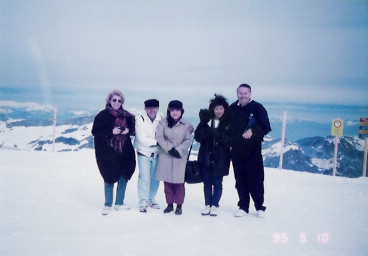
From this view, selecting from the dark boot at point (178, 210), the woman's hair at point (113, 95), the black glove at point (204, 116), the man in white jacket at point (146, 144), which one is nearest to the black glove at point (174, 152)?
the man in white jacket at point (146, 144)

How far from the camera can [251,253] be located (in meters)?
2.07

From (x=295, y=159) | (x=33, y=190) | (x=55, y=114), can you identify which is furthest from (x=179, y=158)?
(x=55, y=114)

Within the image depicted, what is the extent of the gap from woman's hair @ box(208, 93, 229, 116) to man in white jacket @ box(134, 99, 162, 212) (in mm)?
479

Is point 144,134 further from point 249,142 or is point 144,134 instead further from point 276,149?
point 276,149

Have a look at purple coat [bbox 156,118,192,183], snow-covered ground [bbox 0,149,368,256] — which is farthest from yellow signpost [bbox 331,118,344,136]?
purple coat [bbox 156,118,192,183]

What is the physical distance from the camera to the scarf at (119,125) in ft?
9.44

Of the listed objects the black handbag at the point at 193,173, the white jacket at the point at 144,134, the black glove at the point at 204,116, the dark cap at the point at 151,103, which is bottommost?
the black handbag at the point at 193,173

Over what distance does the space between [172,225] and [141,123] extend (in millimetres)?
911

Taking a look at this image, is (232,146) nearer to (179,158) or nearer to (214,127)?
(214,127)

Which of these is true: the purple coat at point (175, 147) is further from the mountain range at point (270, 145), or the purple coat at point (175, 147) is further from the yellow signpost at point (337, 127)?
the yellow signpost at point (337, 127)

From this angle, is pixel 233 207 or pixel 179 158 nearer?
pixel 179 158

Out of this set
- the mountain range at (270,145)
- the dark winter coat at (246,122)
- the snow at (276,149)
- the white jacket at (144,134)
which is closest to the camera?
the dark winter coat at (246,122)
